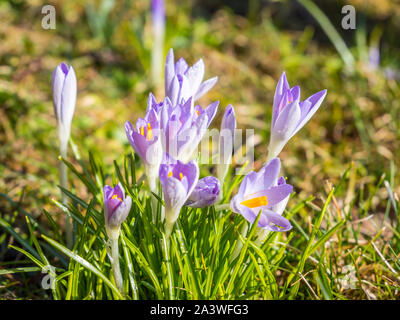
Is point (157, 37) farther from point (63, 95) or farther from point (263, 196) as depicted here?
point (263, 196)

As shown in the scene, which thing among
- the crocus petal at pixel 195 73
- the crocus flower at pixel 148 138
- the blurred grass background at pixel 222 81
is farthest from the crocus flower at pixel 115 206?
the blurred grass background at pixel 222 81

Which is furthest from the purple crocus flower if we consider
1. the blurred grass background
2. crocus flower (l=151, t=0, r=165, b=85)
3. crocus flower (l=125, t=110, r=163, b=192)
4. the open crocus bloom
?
crocus flower (l=151, t=0, r=165, b=85)

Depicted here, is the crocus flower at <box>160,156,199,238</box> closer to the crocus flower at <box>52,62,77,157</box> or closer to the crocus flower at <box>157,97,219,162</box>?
the crocus flower at <box>157,97,219,162</box>

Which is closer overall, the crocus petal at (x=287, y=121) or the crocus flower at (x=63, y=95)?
the crocus petal at (x=287, y=121)

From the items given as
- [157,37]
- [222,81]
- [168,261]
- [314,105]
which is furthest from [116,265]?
[222,81]

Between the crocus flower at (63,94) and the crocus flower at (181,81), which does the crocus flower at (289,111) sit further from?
the crocus flower at (63,94)

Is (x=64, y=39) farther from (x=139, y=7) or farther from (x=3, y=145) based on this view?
(x=3, y=145)
